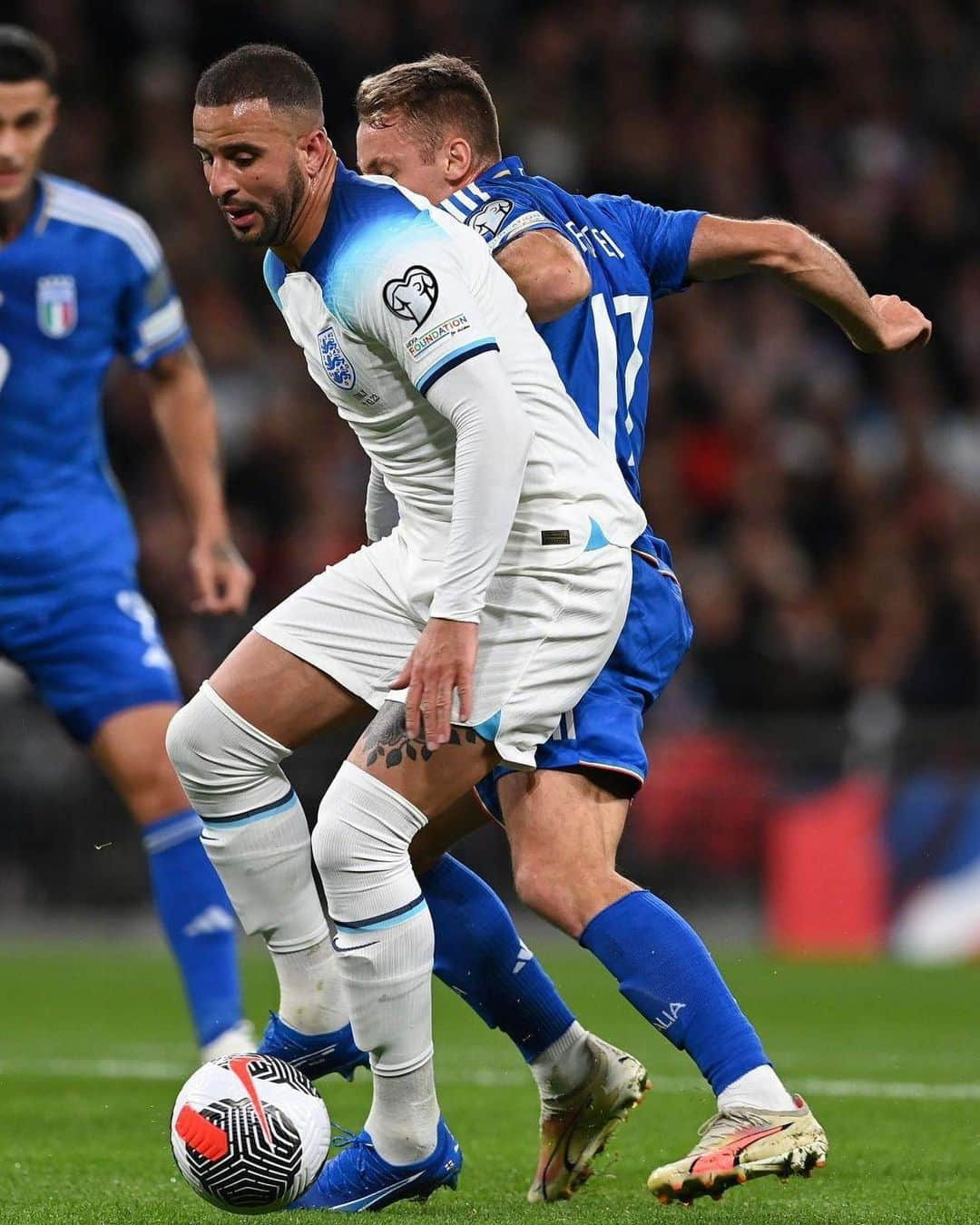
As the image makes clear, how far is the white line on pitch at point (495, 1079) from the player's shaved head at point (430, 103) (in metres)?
2.86

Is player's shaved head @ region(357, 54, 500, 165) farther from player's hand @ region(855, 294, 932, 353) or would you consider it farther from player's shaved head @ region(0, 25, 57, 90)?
player's shaved head @ region(0, 25, 57, 90)

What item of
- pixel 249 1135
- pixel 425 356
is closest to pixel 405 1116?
pixel 249 1135

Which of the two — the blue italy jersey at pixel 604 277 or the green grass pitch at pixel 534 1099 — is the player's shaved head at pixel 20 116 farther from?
the green grass pitch at pixel 534 1099

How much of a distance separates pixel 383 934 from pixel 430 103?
5.78ft

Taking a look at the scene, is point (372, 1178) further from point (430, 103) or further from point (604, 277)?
point (430, 103)

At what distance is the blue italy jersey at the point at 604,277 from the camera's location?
13.7ft

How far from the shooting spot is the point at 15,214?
591 centimetres

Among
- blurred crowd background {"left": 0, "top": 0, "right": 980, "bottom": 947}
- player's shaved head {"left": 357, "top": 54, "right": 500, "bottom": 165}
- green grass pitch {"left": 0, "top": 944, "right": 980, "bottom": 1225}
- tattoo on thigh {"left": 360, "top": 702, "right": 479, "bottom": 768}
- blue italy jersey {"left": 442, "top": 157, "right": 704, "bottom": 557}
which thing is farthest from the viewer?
blurred crowd background {"left": 0, "top": 0, "right": 980, "bottom": 947}

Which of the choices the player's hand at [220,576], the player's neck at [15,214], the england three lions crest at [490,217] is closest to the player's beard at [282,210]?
the england three lions crest at [490,217]

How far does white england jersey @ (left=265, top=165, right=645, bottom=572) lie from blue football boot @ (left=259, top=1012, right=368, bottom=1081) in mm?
1063

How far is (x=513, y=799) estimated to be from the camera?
13.4 ft

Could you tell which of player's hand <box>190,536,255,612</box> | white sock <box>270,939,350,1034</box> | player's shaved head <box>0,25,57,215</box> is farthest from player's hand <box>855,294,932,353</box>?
player's shaved head <box>0,25,57,215</box>

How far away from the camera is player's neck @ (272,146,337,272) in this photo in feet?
12.9

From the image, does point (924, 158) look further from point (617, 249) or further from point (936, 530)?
point (617, 249)
